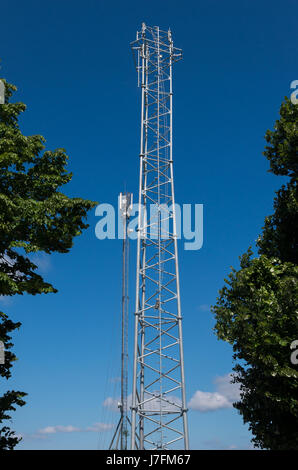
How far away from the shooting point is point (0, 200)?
1389cm

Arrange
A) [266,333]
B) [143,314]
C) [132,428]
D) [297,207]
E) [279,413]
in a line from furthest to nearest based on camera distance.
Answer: [143,314], [132,428], [297,207], [279,413], [266,333]

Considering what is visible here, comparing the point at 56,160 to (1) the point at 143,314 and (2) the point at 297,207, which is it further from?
(2) the point at 297,207

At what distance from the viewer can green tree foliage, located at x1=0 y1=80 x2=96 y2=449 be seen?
47.9ft

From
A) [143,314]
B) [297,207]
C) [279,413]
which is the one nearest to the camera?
[279,413]

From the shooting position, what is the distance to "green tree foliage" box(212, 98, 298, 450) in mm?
13258

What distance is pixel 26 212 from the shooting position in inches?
→ 575

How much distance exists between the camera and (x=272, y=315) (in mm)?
13547

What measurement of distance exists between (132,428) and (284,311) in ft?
26.9

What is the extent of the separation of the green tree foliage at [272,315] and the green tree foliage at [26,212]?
686 centimetres

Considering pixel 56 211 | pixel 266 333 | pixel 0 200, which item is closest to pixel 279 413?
pixel 266 333

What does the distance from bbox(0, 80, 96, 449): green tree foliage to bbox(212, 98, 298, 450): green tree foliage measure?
686cm

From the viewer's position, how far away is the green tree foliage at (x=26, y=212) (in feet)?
47.9

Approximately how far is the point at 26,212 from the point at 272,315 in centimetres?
916

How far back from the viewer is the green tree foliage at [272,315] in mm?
13258
